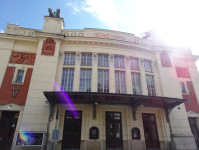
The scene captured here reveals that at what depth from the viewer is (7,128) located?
10.5 meters

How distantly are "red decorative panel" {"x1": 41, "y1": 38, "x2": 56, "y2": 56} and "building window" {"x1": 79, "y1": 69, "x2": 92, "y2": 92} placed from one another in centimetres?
370

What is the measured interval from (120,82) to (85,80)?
3.61m

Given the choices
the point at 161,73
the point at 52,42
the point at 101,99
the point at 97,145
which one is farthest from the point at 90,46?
the point at 97,145

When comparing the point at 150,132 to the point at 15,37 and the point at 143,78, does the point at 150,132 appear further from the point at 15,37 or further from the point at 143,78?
the point at 15,37

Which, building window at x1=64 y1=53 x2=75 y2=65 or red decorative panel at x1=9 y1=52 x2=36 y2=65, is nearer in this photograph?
red decorative panel at x1=9 y1=52 x2=36 y2=65

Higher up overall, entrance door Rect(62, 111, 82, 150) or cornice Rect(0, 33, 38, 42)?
cornice Rect(0, 33, 38, 42)

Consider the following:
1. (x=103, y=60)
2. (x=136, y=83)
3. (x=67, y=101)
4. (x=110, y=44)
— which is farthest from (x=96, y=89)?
(x=110, y=44)

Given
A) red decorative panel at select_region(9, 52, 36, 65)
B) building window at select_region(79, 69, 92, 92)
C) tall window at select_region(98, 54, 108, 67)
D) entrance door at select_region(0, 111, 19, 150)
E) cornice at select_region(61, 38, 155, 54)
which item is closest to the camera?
entrance door at select_region(0, 111, 19, 150)

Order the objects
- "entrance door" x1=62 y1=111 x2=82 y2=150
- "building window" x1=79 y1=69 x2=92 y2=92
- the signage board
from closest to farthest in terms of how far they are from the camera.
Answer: the signage board → "entrance door" x1=62 y1=111 x2=82 y2=150 → "building window" x1=79 y1=69 x2=92 y2=92

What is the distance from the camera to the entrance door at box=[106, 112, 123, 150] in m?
10.8

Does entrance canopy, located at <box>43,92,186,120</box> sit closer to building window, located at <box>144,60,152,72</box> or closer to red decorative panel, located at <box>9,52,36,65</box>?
building window, located at <box>144,60,152,72</box>

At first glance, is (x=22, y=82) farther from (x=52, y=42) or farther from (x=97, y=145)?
(x=97, y=145)

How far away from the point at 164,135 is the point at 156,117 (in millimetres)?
1643

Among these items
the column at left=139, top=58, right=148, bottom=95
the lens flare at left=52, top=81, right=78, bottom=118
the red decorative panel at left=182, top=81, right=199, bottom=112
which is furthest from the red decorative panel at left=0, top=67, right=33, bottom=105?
the red decorative panel at left=182, top=81, right=199, bottom=112
